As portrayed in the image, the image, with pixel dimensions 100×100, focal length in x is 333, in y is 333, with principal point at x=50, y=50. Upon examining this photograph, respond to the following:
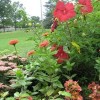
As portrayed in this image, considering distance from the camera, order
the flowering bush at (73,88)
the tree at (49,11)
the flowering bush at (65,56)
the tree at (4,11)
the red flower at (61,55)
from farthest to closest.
→ the tree at (4,11), the tree at (49,11), the red flower at (61,55), the flowering bush at (65,56), the flowering bush at (73,88)

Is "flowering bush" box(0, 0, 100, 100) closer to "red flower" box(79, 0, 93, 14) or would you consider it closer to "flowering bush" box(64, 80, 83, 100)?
"red flower" box(79, 0, 93, 14)

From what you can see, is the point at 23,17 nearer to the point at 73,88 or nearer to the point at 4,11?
the point at 73,88

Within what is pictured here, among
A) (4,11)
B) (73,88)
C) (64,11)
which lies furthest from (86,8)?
(4,11)

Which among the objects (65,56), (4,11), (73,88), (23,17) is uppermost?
(23,17)

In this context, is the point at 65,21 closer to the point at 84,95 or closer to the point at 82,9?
the point at 82,9

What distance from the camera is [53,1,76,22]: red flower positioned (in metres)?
3.01

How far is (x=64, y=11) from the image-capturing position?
307 centimetres

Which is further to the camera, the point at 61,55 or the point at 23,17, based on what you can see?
the point at 23,17

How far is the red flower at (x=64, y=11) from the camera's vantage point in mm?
3013

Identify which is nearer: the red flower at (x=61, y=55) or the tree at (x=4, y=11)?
the red flower at (x=61, y=55)

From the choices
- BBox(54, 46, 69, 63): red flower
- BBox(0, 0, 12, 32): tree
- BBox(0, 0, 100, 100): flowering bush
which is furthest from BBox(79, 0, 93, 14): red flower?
BBox(0, 0, 12, 32): tree

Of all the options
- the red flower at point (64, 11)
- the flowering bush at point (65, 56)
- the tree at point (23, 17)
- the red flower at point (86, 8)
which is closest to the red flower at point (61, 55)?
the flowering bush at point (65, 56)

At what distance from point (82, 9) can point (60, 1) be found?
9.0 inches

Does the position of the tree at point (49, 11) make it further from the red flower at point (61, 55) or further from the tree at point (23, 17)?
the red flower at point (61, 55)
